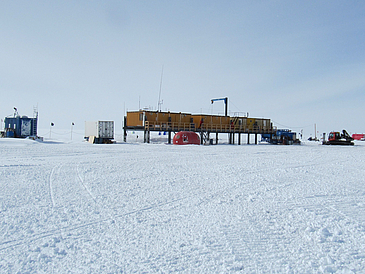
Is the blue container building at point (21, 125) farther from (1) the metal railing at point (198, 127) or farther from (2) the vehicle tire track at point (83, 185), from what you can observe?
(2) the vehicle tire track at point (83, 185)

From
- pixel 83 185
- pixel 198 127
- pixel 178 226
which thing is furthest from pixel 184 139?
pixel 178 226

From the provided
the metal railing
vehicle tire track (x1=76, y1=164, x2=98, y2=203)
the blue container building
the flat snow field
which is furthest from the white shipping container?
the flat snow field

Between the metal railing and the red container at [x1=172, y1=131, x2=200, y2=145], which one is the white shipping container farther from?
the red container at [x1=172, y1=131, x2=200, y2=145]

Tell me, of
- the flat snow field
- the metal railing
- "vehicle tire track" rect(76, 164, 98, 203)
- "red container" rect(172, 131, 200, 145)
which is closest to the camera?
the flat snow field

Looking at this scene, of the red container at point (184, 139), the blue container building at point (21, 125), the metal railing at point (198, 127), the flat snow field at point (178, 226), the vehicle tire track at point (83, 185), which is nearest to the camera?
the flat snow field at point (178, 226)

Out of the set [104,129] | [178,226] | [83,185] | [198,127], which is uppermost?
[198,127]

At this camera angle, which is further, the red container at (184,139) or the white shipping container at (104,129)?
the white shipping container at (104,129)

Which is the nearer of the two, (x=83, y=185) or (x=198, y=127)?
(x=83, y=185)

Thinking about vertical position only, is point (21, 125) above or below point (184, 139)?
above

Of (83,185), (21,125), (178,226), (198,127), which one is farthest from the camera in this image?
(198,127)

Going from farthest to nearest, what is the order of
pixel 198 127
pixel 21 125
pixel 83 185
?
pixel 198 127
pixel 21 125
pixel 83 185

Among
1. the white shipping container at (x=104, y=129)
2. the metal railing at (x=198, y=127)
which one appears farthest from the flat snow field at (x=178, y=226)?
the metal railing at (x=198, y=127)

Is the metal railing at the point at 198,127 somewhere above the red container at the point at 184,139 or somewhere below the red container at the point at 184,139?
above

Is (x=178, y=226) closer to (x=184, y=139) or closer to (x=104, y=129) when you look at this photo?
(x=184, y=139)
